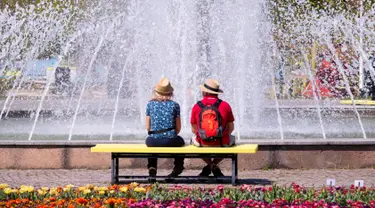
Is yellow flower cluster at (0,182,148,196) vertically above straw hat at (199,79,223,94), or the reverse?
straw hat at (199,79,223,94)

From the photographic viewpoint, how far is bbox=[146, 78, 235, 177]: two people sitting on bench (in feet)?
39.3

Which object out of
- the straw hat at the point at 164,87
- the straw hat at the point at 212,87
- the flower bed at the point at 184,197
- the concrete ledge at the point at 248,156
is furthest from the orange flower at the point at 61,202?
the concrete ledge at the point at 248,156

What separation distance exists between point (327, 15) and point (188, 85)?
79.8 feet

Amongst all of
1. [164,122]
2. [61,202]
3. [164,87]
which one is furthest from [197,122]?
[61,202]

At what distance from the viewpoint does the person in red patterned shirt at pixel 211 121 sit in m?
11.9

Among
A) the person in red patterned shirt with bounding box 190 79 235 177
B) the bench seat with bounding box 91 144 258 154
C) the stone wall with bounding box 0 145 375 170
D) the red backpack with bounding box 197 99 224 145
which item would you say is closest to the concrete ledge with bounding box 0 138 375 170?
the stone wall with bounding box 0 145 375 170

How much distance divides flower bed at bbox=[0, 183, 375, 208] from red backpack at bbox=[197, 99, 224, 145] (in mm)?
1387

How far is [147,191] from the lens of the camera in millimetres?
9977

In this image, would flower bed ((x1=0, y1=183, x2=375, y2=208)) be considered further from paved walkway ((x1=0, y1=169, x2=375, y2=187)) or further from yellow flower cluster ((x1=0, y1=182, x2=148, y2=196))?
paved walkway ((x1=0, y1=169, x2=375, y2=187))

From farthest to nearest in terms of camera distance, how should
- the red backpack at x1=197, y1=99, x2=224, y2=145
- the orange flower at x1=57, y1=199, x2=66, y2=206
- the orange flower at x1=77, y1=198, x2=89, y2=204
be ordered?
the red backpack at x1=197, y1=99, x2=224, y2=145 → the orange flower at x1=57, y1=199, x2=66, y2=206 → the orange flower at x1=77, y1=198, x2=89, y2=204

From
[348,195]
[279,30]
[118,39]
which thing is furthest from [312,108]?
[348,195]

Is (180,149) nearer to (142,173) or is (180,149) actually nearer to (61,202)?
(142,173)

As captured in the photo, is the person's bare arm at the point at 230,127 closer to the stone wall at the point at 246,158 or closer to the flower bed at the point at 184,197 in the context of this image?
the stone wall at the point at 246,158

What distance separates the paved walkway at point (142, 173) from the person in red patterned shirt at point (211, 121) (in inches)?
31.2
